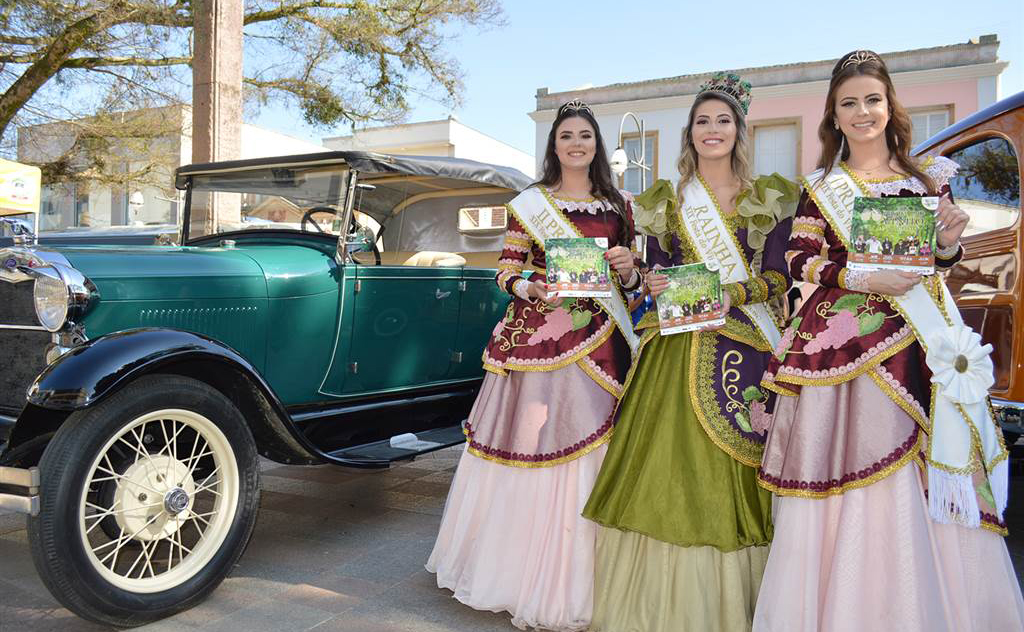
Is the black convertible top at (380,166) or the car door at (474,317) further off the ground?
the black convertible top at (380,166)

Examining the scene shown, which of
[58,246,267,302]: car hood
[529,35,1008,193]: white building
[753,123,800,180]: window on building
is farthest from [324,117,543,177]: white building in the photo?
[58,246,267,302]: car hood

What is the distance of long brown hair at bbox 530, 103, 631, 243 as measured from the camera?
9.59 feet

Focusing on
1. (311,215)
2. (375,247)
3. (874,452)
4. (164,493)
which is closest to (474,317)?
(375,247)

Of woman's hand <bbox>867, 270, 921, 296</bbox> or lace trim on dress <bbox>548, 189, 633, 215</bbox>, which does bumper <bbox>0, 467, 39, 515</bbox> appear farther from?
woman's hand <bbox>867, 270, 921, 296</bbox>

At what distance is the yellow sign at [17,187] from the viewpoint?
337 inches

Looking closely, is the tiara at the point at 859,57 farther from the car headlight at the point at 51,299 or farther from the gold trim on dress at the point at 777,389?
the car headlight at the point at 51,299

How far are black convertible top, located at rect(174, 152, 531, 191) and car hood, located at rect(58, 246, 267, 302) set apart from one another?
0.66m

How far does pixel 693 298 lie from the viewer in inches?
92.8

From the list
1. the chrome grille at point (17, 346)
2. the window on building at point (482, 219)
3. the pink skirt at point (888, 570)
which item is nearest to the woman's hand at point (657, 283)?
the pink skirt at point (888, 570)

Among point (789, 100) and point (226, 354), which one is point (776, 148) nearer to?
point (789, 100)

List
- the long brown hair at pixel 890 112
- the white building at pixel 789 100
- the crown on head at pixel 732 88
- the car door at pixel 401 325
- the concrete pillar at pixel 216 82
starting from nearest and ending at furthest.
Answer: the long brown hair at pixel 890 112
the crown on head at pixel 732 88
the car door at pixel 401 325
the concrete pillar at pixel 216 82
the white building at pixel 789 100

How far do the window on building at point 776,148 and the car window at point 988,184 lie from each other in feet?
48.4

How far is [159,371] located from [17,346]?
721 millimetres

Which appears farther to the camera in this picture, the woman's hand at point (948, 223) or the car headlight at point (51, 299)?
the car headlight at point (51, 299)
